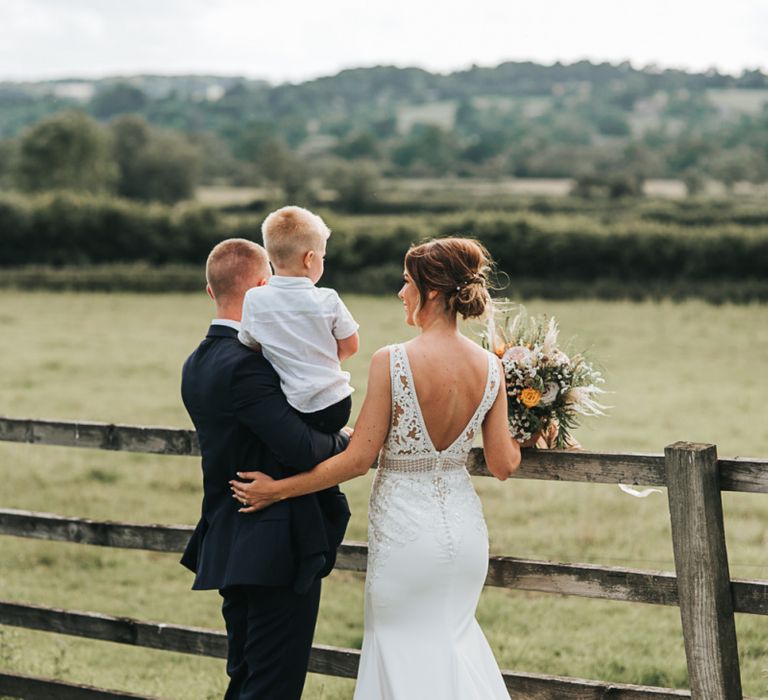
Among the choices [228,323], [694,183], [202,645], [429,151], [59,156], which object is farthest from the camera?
[429,151]

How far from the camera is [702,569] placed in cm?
413

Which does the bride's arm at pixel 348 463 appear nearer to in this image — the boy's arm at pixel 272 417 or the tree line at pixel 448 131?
the boy's arm at pixel 272 417

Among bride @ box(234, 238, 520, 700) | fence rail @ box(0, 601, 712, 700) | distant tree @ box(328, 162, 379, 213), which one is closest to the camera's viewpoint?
bride @ box(234, 238, 520, 700)

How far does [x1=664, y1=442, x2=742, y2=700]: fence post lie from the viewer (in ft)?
13.4

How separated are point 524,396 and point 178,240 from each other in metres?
46.5

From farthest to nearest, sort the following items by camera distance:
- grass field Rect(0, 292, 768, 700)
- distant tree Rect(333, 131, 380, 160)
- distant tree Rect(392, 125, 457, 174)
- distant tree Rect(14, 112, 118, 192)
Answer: distant tree Rect(333, 131, 380, 160)
distant tree Rect(392, 125, 457, 174)
distant tree Rect(14, 112, 118, 192)
grass field Rect(0, 292, 768, 700)

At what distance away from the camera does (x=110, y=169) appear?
109 metres

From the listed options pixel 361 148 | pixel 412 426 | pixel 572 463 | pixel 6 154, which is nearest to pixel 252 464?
pixel 412 426

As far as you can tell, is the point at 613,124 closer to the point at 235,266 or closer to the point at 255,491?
the point at 235,266

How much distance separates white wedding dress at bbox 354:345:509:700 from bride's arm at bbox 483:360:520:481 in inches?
1.6

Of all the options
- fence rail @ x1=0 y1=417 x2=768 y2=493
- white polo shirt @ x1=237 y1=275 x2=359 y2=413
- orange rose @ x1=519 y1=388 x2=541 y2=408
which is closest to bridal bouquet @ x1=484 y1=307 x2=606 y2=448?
orange rose @ x1=519 y1=388 x2=541 y2=408

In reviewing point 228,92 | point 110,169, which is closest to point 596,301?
point 110,169

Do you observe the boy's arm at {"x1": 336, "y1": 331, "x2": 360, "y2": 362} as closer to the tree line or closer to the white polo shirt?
the white polo shirt

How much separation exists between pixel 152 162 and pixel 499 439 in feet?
378
